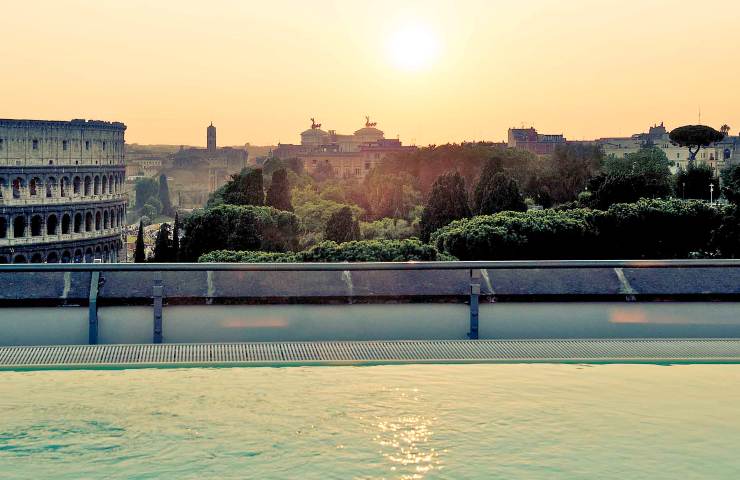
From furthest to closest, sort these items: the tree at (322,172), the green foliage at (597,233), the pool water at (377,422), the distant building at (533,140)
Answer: the distant building at (533,140), the tree at (322,172), the green foliage at (597,233), the pool water at (377,422)

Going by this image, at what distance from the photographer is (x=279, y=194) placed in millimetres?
57938

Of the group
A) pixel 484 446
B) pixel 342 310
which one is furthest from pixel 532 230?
pixel 484 446

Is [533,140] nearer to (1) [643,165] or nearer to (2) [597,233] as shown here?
(1) [643,165]

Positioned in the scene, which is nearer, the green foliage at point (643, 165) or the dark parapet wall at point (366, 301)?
the dark parapet wall at point (366, 301)

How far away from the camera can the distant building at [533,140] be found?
554ft

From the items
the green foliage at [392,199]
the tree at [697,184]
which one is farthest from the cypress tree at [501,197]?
the tree at [697,184]

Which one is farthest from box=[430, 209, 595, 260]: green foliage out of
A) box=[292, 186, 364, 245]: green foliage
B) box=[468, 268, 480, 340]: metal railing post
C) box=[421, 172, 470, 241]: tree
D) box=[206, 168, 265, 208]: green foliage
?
box=[468, 268, 480, 340]: metal railing post

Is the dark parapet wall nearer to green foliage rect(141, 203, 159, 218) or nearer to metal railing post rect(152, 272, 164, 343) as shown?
metal railing post rect(152, 272, 164, 343)

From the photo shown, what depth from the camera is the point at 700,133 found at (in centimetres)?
9488

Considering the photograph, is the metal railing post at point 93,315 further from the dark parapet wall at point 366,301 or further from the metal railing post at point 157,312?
the metal railing post at point 157,312

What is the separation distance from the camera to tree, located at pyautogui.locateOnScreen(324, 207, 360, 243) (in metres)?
48.5

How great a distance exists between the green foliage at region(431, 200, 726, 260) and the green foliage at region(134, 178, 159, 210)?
142237 mm

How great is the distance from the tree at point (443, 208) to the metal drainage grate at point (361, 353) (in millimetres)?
39364

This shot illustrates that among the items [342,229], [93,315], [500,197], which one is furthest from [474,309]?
[342,229]
